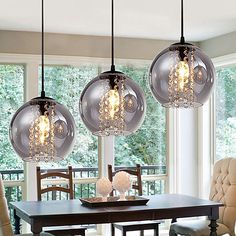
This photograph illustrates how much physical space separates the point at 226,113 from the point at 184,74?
3.66 meters

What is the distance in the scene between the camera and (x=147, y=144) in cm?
697

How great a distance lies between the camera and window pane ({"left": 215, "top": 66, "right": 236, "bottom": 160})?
6586 mm

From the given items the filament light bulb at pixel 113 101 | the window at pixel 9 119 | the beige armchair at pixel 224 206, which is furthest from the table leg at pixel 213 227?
the window at pixel 9 119

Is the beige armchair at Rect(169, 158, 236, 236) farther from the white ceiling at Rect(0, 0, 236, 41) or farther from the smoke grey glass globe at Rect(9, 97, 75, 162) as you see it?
the smoke grey glass globe at Rect(9, 97, 75, 162)

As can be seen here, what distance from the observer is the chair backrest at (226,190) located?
16.7 feet

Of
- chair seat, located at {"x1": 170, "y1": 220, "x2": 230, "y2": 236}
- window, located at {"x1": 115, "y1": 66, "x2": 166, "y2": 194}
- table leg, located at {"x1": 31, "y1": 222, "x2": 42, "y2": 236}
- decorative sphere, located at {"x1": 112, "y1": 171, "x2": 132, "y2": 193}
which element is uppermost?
window, located at {"x1": 115, "y1": 66, "x2": 166, "y2": 194}

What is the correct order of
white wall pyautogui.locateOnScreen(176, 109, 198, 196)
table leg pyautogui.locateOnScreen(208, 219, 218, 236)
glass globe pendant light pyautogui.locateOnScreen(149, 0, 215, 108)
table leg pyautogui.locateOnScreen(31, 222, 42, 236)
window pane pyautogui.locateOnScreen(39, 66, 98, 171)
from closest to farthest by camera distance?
glass globe pendant light pyautogui.locateOnScreen(149, 0, 215, 108) < table leg pyautogui.locateOnScreen(31, 222, 42, 236) < table leg pyautogui.locateOnScreen(208, 219, 218, 236) < window pane pyautogui.locateOnScreen(39, 66, 98, 171) < white wall pyautogui.locateOnScreen(176, 109, 198, 196)

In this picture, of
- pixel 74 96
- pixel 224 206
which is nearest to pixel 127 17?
pixel 74 96

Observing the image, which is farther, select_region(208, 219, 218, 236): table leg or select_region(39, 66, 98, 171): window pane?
select_region(39, 66, 98, 171): window pane

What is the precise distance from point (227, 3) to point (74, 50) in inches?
86.7

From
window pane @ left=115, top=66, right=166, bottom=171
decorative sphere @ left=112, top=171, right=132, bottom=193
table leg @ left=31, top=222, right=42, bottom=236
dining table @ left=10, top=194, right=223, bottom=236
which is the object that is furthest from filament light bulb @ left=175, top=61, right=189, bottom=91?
window pane @ left=115, top=66, right=166, bottom=171

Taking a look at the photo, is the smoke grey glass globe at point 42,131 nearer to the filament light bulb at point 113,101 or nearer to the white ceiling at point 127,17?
the filament light bulb at point 113,101

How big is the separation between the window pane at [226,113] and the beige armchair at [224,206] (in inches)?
50.8

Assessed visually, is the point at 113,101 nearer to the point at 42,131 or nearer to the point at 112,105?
the point at 112,105
